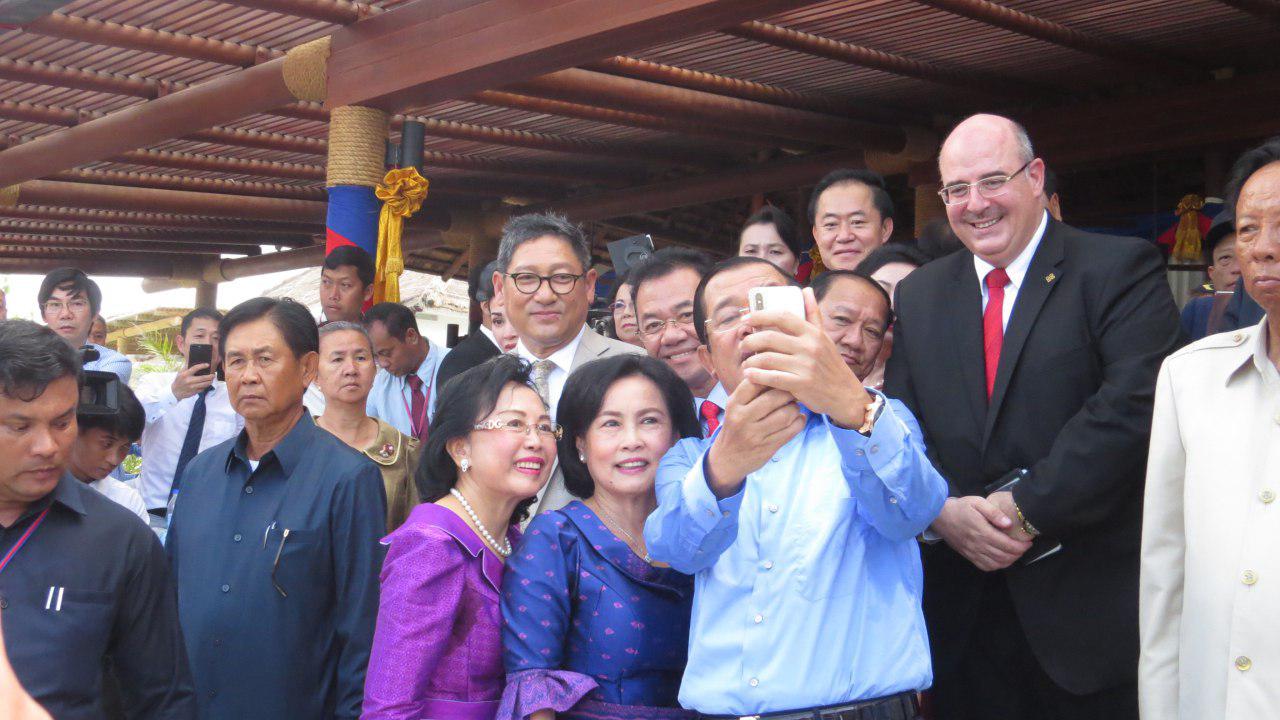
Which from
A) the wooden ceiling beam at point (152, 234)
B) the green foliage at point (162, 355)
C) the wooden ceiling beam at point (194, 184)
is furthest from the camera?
the green foliage at point (162, 355)

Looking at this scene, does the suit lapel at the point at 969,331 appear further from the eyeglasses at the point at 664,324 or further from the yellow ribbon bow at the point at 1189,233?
the yellow ribbon bow at the point at 1189,233

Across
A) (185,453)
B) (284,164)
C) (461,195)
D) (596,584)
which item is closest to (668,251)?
(596,584)

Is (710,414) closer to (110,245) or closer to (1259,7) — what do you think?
(1259,7)

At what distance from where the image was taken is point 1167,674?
230cm

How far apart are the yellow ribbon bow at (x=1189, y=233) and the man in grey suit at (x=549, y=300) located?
15.3 ft

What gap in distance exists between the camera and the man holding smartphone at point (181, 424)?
16.6 ft

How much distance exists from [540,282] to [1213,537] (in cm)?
181

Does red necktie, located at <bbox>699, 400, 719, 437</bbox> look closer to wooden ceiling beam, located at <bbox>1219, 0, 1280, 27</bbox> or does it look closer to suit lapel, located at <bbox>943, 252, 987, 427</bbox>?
suit lapel, located at <bbox>943, 252, 987, 427</bbox>

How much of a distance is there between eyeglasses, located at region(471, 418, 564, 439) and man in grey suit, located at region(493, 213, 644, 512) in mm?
521

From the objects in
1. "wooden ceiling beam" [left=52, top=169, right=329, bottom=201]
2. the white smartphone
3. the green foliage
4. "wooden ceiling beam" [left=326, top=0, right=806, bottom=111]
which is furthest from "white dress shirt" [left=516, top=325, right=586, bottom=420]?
the green foliage

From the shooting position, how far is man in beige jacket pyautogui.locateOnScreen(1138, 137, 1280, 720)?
2.14 m

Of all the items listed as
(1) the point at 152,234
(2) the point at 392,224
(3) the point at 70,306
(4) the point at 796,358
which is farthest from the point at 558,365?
(1) the point at 152,234

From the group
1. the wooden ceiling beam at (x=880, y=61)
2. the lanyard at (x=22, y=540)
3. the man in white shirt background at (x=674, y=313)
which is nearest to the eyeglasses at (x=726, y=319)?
the man in white shirt background at (x=674, y=313)

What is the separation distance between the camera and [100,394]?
3721mm
